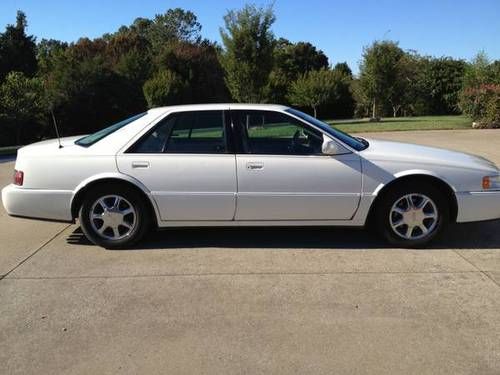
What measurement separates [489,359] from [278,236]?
2987 mm

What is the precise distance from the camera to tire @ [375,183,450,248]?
5559mm

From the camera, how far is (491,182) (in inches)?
220

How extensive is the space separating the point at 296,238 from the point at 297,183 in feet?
2.62

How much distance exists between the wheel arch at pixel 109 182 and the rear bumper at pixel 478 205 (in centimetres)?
296

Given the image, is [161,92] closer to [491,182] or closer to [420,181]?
[420,181]

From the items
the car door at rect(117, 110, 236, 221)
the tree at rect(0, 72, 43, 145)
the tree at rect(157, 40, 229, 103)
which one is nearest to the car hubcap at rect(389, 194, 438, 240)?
the car door at rect(117, 110, 236, 221)

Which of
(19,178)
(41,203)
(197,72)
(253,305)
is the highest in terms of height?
(197,72)

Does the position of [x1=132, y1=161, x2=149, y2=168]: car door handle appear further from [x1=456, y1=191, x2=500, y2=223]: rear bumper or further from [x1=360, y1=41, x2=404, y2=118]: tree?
[x1=360, y1=41, x2=404, y2=118]: tree

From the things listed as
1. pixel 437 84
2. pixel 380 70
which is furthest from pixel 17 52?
pixel 437 84

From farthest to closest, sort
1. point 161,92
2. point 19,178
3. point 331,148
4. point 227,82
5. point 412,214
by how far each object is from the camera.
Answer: point 161,92
point 227,82
point 19,178
point 412,214
point 331,148

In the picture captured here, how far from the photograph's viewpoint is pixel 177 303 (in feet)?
14.2

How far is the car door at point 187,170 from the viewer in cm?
553

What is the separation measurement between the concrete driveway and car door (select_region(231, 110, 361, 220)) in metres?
0.40

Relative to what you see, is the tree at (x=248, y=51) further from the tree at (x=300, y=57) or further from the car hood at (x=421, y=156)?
the tree at (x=300, y=57)
